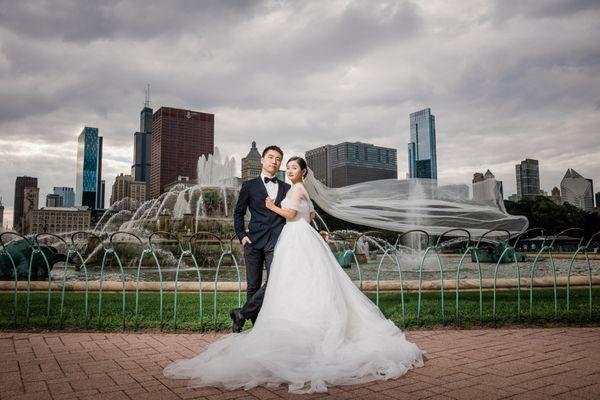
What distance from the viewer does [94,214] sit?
180 meters

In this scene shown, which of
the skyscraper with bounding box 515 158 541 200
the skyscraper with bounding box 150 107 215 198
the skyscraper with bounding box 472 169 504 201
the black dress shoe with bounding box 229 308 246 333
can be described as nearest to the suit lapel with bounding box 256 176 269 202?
the black dress shoe with bounding box 229 308 246 333

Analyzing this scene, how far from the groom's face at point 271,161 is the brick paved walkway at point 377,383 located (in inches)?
83.5

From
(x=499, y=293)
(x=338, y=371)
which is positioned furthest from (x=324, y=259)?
(x=499, y=293)

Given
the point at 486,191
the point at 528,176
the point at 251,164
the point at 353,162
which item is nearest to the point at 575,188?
the point at 528,176

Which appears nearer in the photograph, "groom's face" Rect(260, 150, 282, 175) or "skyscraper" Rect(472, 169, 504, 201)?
"groom's face" Rect(260, 150, 282, 175)

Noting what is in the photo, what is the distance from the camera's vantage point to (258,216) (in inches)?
196

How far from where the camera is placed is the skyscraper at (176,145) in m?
159

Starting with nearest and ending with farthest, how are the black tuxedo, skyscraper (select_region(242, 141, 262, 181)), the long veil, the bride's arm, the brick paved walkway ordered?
1. the brick paved walkway
2. the bride's arm
3. the black tuxedo
4. the long veil
5. skyscraper (select_region(242, 141, 262, 181))

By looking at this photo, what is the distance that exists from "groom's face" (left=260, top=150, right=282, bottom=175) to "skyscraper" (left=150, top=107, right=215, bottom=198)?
6139 inches

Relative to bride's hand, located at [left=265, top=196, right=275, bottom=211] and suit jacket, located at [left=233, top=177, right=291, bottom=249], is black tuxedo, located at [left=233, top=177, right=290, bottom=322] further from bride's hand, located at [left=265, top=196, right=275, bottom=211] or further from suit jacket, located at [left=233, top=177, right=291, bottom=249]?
bride's hand, located at [left=265, top=196, right=275, bottom=211]

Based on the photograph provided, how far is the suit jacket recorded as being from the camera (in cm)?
489

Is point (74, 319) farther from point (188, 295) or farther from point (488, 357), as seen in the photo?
point (488, 357)

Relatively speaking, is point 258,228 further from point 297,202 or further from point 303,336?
point 303,336

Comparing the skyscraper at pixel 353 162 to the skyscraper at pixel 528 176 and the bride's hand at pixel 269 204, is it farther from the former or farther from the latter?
the bride's hand at pixel 269 204
